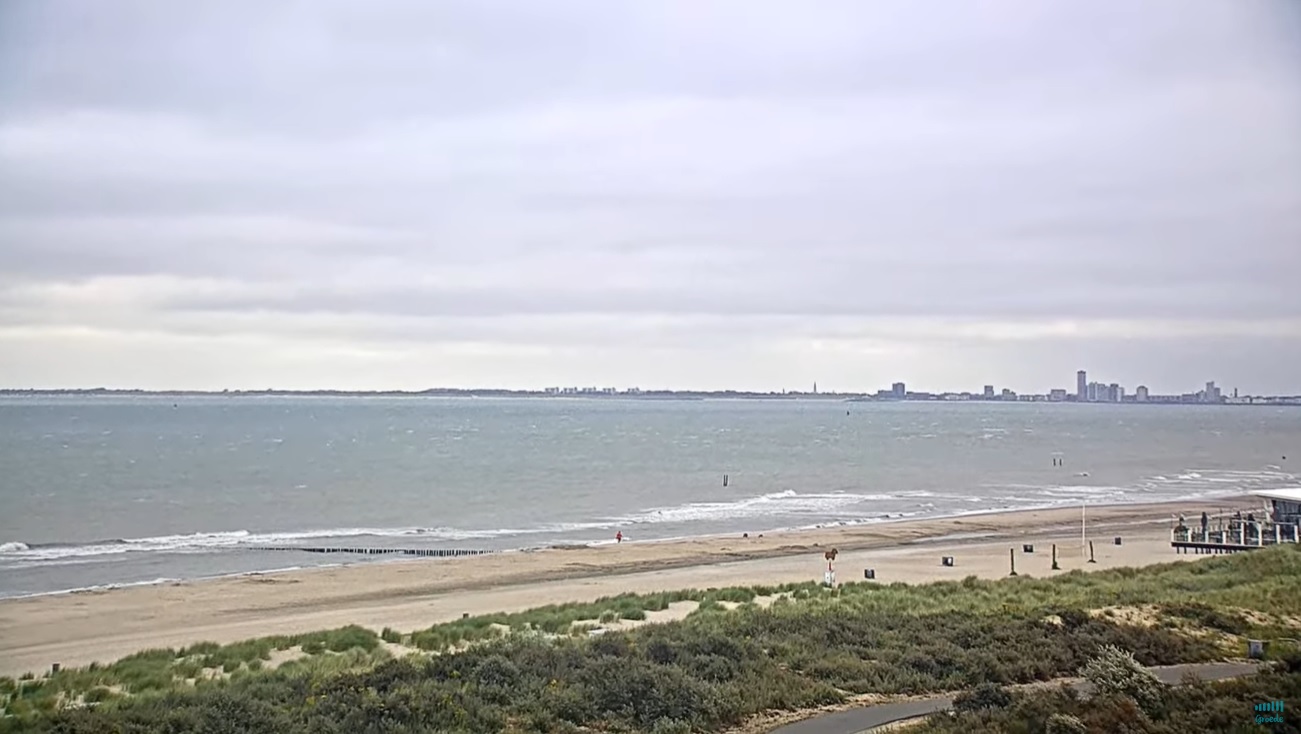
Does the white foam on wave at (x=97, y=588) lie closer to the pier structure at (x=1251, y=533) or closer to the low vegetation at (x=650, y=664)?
the low vegetation at (x=650, y=664)

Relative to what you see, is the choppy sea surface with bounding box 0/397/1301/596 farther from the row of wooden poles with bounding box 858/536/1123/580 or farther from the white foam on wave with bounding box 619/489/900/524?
the row of wooden poles with bounding box 858/536/1123/580

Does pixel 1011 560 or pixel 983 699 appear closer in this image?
pixel 983 699

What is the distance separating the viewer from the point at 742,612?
691 inches

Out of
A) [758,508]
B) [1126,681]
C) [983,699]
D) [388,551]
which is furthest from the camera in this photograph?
[758,508]

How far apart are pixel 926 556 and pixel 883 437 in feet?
332

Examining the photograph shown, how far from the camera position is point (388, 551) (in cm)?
3838

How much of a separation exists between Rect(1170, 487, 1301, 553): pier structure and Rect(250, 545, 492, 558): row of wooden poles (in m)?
21.8

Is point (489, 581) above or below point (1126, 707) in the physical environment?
below

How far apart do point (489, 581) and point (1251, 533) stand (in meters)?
21.4

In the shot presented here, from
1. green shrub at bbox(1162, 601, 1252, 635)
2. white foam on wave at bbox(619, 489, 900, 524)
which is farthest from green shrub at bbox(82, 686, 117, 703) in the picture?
white foam on wave at bbox(619, 489, 900, 524)

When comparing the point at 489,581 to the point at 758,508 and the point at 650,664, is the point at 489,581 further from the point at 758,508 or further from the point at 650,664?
the point at 758,508

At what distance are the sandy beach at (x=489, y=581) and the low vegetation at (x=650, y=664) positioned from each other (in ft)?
13.1

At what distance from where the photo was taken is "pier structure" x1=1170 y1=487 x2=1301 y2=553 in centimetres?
3070

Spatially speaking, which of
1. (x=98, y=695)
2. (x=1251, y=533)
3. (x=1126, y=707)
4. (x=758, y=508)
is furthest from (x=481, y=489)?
(x=1126, y=707)
